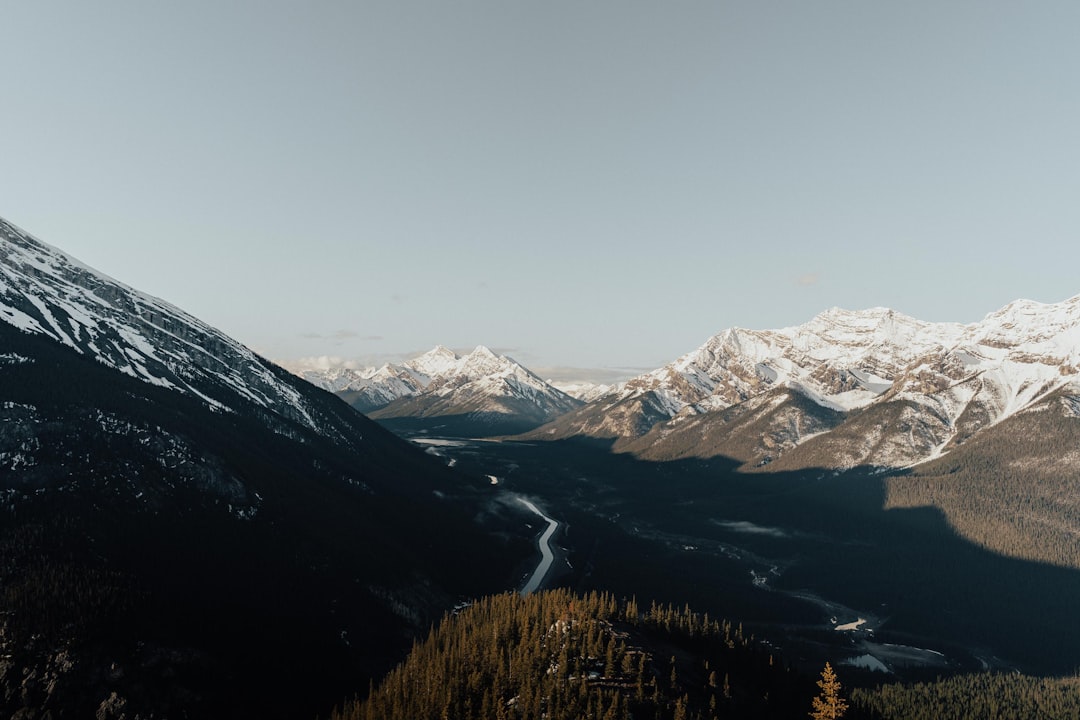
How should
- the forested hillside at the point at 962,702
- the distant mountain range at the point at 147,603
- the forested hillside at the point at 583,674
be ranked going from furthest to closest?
the forested hillside at the point at 962,702
the distant mountain range at the point at 147,603
the forested hillside at the point at 583,674

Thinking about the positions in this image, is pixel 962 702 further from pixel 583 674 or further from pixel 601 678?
pixel 583 674

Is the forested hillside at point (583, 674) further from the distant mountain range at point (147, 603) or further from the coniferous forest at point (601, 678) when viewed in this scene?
the distant mountain range at point (147, 603)

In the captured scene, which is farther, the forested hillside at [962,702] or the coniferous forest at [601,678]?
the forested hillside at [962,702]

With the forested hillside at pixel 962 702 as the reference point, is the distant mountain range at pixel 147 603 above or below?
above

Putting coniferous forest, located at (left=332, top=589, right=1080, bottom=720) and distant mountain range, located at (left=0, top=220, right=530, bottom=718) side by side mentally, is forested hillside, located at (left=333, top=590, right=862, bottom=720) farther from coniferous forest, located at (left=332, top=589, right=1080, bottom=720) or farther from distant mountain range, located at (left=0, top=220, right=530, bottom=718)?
distant mountain range, located at (left=0, top=220, right=530, bottom=718)

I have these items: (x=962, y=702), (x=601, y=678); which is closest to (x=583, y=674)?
(x=601, y=678)

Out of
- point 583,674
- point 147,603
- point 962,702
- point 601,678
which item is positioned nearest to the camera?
point 601,678

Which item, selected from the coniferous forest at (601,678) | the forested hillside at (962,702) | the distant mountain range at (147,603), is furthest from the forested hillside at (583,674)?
the forested hillside at (962,702)

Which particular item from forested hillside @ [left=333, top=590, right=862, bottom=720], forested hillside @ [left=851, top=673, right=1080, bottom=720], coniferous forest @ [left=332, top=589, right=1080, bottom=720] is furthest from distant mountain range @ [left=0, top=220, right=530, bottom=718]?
forested hillside @ [left=851, top=673, right=1080, bottom=720]

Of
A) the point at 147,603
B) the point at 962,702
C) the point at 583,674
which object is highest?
the point at 583,674

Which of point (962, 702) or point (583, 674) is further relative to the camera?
point (962, 702)

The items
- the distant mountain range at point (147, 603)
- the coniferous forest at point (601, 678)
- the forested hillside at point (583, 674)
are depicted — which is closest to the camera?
the forested hillside at point (583, 674)

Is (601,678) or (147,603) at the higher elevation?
(601,678)
